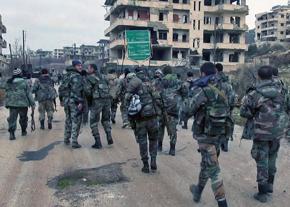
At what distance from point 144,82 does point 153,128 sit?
34.1 inches

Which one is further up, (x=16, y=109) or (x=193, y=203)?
(x=16, y=109)

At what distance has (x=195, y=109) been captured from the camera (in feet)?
17.3

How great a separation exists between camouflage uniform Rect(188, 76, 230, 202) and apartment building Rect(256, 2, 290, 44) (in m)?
111

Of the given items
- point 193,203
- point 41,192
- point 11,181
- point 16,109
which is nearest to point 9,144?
point 16,109

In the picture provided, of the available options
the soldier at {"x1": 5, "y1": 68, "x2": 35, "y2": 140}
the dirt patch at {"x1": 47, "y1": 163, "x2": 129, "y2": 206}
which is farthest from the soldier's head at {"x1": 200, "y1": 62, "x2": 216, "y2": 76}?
the soldier at {"x1": 5, "y1": 68, "x2": 35, "y2": 140}

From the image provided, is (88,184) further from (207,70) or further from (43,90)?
(43,90)

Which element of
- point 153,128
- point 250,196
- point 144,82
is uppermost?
point 144,82

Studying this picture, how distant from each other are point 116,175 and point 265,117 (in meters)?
2.88

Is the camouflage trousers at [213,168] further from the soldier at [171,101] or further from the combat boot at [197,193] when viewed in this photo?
the soldier at [171,101]

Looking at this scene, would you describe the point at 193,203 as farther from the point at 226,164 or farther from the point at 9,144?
the point at 9,144

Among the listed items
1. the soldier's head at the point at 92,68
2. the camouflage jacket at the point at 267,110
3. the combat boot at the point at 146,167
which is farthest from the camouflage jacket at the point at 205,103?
the soldier's head at the point at 92,68

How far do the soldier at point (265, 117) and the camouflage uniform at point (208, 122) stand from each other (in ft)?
1.91

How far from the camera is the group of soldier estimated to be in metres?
5.29

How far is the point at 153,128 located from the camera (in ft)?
23.3
